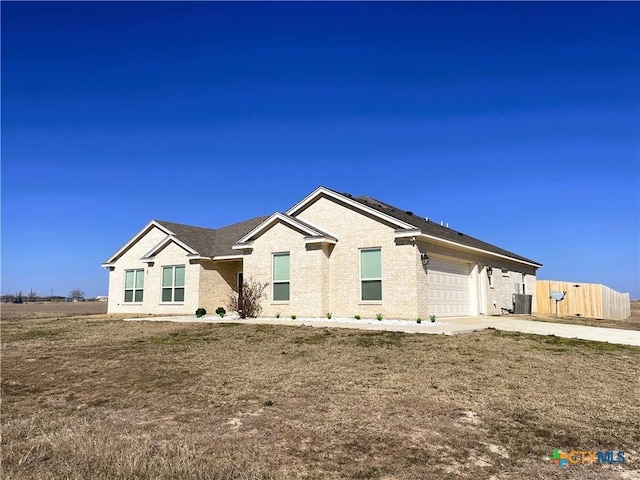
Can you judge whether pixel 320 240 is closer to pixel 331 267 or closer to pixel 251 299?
pixel 331 267

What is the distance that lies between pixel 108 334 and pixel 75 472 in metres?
12.5

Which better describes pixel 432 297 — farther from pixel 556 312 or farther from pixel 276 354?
pixel 556 312

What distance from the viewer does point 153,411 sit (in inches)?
270

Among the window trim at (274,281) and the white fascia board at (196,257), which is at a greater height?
the white fascia board at (196,257)

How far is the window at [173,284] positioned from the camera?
25.3m

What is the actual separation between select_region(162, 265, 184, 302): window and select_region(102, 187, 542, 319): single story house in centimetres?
5

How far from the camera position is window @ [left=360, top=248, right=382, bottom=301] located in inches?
752

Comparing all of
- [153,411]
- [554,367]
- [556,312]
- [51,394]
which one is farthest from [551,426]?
[556,312]

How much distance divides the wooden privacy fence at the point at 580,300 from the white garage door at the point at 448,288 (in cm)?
993

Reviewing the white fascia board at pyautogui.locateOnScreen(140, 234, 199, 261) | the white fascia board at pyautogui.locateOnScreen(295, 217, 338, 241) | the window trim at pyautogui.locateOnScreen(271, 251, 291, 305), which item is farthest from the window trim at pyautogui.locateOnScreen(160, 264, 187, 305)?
the white fascia board at pyautogui.locateOnScreen(295, 217, 338, 241)

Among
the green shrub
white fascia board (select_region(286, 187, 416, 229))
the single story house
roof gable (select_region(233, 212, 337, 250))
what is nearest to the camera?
white fascia board (select_region(286, 187, 416, 229))

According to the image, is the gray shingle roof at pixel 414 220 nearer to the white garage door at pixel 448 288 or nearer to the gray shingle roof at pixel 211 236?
the white garage door at pixel 448 288

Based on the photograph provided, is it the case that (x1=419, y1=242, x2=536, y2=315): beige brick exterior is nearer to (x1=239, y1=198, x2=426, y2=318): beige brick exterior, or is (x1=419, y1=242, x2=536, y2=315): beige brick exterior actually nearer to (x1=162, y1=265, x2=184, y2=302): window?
(x1=239, y1=198, x2=426, y2=318): beige brick exterior

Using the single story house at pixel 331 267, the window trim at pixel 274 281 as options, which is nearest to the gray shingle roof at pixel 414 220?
the single story house at pixel 331 267
